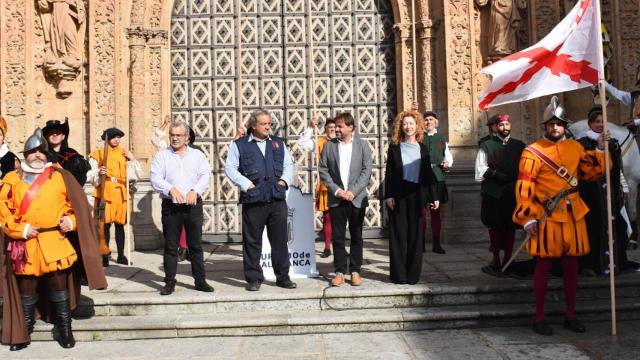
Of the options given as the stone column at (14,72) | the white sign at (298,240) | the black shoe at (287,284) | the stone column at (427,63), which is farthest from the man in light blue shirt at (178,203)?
the stone column at (427,63)

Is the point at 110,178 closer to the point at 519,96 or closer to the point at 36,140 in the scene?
the point at 36,140

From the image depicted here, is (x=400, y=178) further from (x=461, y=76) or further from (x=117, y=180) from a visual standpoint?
(x=461, y=76)

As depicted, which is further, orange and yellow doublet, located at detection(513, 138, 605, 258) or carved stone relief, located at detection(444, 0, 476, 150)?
carved stone relief, located at detection(444, 0, 476, 150)

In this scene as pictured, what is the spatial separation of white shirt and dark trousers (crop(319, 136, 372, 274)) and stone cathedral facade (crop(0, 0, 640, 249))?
3666mm

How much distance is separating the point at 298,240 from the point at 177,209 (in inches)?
61.4

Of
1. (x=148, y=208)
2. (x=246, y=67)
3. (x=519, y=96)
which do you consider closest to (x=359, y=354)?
(x=519, y=96)

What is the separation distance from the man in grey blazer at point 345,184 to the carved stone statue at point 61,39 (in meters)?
5.91

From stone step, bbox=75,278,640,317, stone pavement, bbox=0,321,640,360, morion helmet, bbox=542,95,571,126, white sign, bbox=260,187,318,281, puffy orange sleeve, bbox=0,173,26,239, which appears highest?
morion helmet, bbox=542,95,571,126

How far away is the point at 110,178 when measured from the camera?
8805mm

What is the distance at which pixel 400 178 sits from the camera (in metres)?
6.77

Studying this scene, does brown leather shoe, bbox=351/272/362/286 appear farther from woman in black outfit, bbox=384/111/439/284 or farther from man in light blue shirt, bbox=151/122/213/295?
man in light blue shirt, bbox=151/122/213/295

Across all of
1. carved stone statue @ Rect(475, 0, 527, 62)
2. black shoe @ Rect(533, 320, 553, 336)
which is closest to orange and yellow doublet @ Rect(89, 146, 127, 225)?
black shoe @ Rect(533, 320, 553, 336)

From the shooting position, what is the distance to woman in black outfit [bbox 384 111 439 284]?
673cm

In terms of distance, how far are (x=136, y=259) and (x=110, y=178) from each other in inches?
54.4
